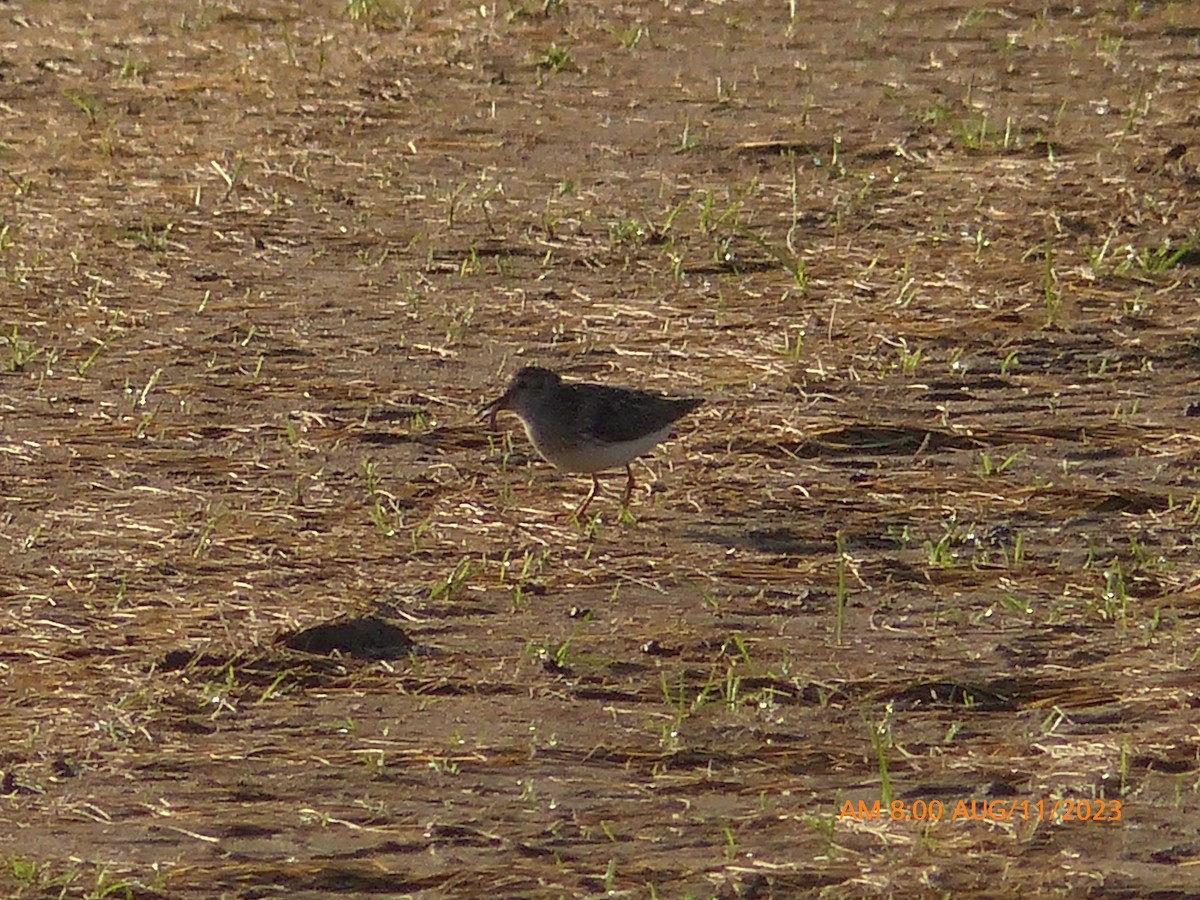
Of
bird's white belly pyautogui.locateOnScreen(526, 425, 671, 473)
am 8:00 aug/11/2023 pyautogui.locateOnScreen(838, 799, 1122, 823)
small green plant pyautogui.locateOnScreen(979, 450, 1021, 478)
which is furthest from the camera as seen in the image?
small green plant pyautogui.locateOnScreen(979, 450, 1021, 478)

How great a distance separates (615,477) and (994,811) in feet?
10.0

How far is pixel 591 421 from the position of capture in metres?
7.88

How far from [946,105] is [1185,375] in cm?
390

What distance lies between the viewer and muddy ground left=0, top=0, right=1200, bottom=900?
18.6 ft

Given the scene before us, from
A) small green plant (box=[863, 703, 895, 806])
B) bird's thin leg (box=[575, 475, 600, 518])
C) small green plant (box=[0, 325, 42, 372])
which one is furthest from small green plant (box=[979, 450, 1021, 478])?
small green plant (box=[0, 325, 42, 372])

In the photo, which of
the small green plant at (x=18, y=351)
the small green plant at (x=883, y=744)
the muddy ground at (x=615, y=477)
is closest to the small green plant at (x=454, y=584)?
the muddy ground at (x=615, y=477)

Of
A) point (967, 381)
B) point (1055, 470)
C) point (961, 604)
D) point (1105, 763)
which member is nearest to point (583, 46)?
point (967, 381)

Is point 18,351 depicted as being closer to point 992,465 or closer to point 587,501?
point 587,501

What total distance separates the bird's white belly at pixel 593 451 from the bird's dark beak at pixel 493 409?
222 mm

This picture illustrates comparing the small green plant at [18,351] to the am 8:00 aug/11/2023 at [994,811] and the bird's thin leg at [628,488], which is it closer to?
the bird's thin leg at [628,488]

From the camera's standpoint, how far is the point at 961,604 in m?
6.99

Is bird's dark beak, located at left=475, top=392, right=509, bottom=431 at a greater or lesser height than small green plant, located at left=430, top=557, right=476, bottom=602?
greater

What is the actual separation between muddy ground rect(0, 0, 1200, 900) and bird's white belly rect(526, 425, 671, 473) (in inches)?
7.5

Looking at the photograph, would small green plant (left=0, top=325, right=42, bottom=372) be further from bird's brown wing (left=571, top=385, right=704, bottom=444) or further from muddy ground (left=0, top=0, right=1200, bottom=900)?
bird's brown wing (left=571, top=385, right=704, bottom=444)
